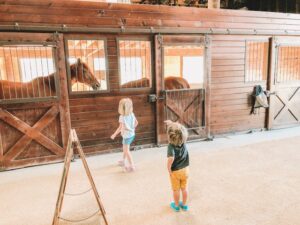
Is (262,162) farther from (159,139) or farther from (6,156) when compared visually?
(6,156)

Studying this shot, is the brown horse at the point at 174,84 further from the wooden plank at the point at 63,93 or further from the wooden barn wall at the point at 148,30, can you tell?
the wooden plank at the point at 63,93

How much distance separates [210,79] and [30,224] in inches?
155

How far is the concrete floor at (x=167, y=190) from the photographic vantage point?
2.38 meters

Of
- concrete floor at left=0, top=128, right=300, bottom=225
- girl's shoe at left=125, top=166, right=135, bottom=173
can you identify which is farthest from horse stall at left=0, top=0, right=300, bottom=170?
girl's shoe at left=125, top=166, right=135, bottom=173

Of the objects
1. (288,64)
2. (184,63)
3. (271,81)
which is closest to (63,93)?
(271,81)

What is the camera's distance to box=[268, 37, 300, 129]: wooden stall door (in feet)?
17.9

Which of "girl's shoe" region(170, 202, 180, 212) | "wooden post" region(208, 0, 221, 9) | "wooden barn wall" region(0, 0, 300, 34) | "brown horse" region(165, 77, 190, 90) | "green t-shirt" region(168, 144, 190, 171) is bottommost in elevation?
"girl's shoe" region(170, 202, 180, 212)

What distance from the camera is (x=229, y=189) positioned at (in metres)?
2.89

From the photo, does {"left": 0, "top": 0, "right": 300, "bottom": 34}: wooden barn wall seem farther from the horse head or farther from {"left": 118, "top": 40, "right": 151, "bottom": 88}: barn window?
the horse head

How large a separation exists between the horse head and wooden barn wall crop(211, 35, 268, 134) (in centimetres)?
245

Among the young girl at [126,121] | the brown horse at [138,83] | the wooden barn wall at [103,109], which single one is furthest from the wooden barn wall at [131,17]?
the young girl at [126,121]

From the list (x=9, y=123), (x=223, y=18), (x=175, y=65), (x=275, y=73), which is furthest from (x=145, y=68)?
(x=175, y=65)

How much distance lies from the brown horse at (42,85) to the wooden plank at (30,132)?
0.31m

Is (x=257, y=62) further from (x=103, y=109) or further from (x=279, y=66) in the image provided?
(x=103, y=109)
